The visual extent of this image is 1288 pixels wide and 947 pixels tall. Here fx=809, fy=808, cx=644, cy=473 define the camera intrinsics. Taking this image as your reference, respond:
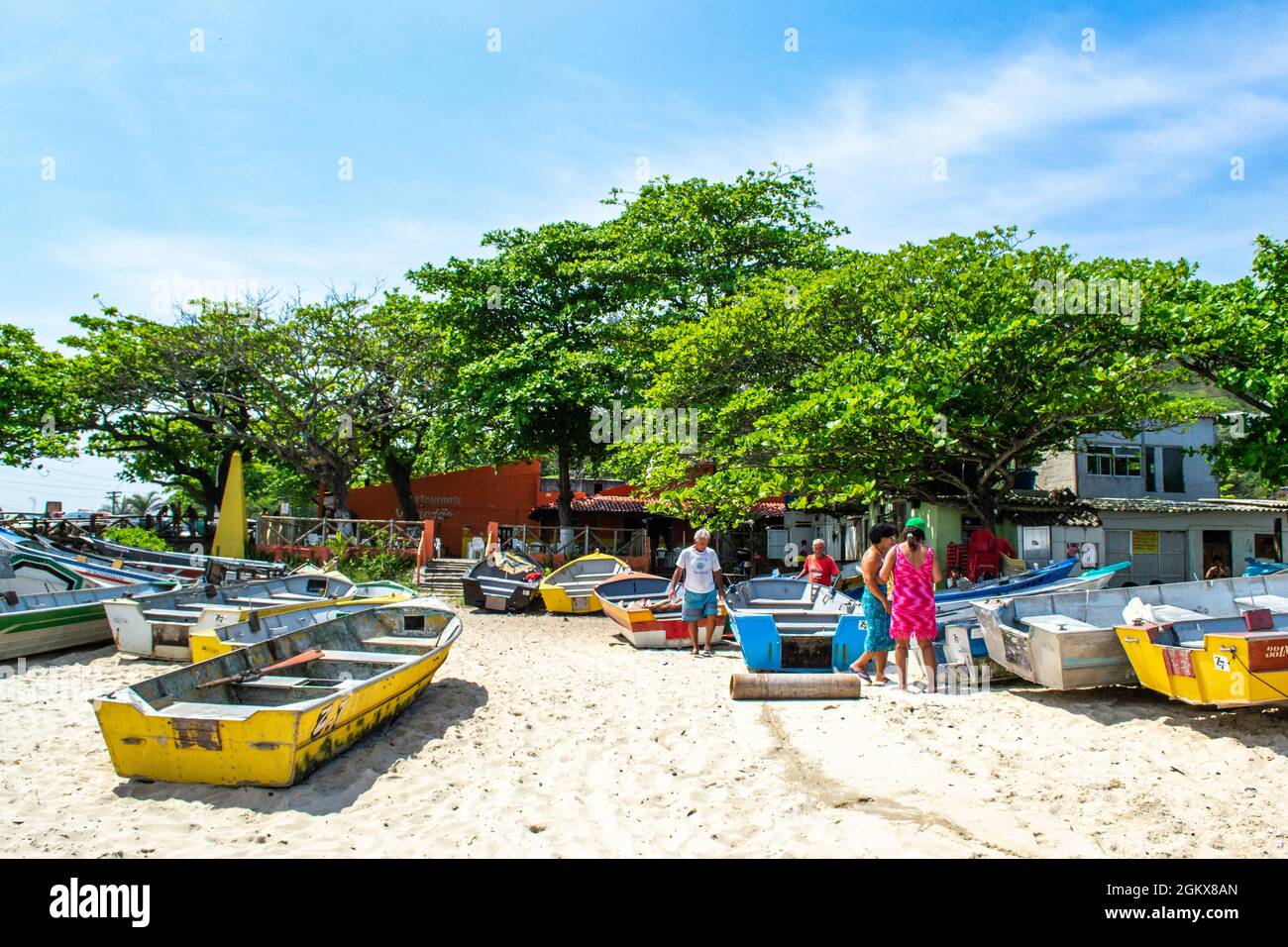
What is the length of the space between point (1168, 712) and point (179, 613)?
472 inches

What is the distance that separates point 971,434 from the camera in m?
15.2

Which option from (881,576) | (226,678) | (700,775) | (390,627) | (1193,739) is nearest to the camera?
(700,775)

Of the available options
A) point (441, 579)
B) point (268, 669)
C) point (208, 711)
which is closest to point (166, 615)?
point (268, 669)

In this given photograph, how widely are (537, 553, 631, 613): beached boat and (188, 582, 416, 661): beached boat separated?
4981 millimetres

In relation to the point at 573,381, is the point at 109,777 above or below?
below

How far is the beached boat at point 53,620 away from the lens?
10.7 m

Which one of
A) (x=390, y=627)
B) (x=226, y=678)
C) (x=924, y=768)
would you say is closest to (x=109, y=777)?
(x=226, y=678)

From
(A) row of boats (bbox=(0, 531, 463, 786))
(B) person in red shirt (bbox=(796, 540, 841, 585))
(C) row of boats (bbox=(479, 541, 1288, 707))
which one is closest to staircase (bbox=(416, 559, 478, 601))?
(A) row of boats (bbox=(0, 531, 463, 786))

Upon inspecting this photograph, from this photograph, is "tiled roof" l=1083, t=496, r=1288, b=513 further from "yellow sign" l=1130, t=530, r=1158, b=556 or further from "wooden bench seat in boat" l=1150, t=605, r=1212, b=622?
"wooden bench seat in boat" l=1150, t=605, r=1212, b=622

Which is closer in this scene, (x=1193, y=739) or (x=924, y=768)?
(x=924, y=768)

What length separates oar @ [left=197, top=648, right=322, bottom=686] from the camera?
23.2 feet

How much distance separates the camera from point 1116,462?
82.7 ft

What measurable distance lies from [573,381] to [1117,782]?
17.7m
